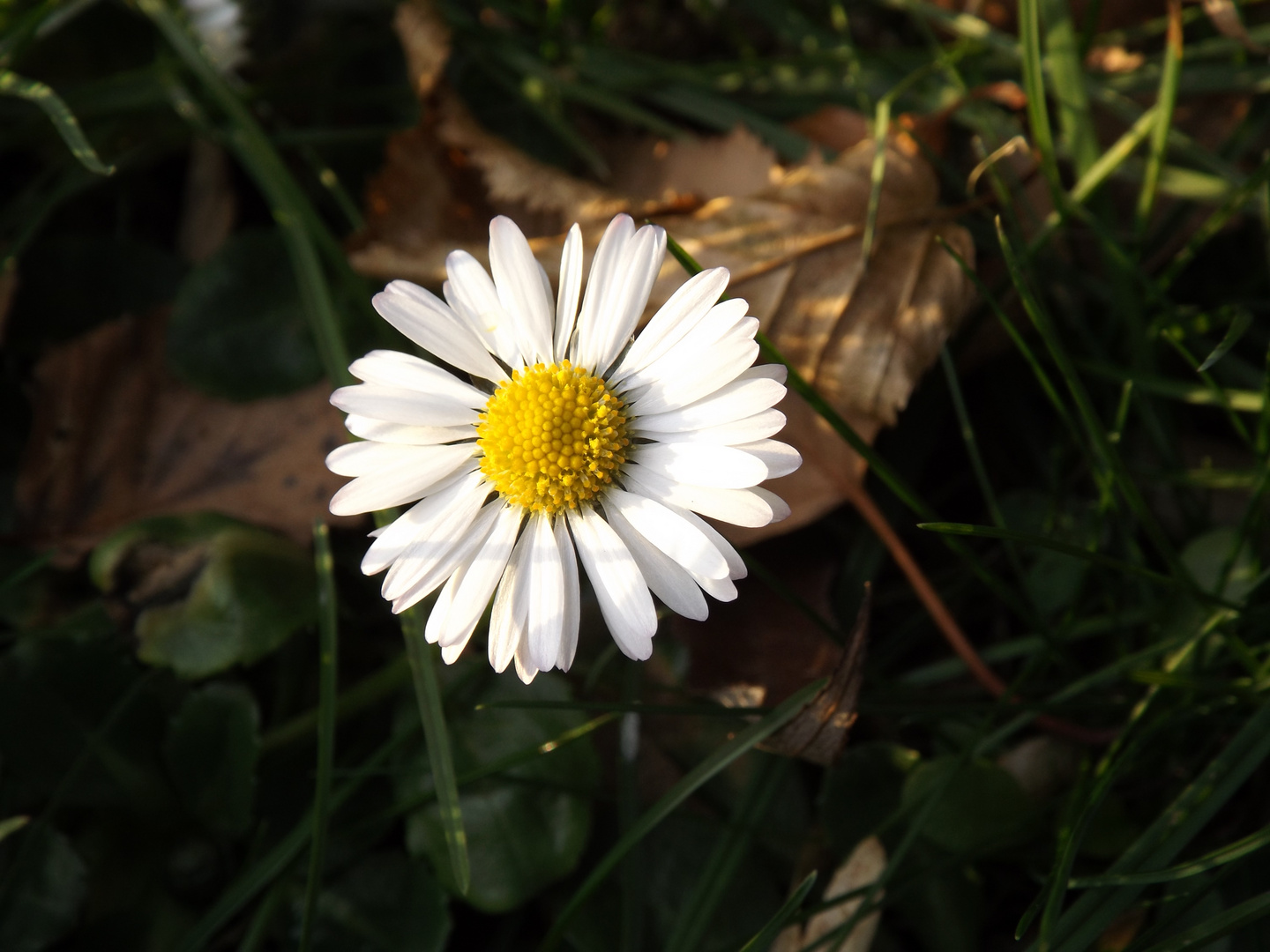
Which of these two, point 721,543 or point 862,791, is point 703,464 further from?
point 862,791

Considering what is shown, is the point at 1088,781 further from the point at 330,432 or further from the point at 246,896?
the point at 330,432

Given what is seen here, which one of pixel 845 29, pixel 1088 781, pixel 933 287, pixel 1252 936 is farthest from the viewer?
pixel 845 29

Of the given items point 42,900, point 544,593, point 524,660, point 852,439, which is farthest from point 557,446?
point 42,900

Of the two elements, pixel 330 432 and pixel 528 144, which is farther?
pixel 528 144

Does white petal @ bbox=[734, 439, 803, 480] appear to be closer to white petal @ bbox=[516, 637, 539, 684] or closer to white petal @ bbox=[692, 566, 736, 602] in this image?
white petal @ bbox=[692, 566, 736, 602]

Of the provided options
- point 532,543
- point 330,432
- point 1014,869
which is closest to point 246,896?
point 532,543

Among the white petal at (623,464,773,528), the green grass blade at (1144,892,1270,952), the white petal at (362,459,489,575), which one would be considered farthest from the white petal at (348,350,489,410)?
the green grass blade at (1144,892,1270,952)
